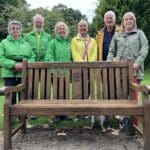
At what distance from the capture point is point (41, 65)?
7324mm

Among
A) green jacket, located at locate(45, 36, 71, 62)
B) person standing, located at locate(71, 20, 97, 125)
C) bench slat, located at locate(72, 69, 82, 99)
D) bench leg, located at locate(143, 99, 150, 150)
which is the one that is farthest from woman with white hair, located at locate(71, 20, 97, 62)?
bench leg, located at locate(143, 99, 150, 150)

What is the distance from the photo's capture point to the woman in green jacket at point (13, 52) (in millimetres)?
7832

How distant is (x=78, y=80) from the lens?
7355 millimetres

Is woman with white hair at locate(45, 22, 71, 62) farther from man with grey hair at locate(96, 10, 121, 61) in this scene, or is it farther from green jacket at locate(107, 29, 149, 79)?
green jacket at locate(107, 29, 149, 79)

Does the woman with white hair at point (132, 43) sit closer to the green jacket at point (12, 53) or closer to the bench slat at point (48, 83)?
the bench slat at point (48, 83)

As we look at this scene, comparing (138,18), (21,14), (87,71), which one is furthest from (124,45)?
(21,14)

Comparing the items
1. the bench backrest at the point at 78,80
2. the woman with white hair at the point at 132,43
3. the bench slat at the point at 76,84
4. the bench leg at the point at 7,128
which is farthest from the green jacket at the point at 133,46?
the bench leg at the point at 7,128

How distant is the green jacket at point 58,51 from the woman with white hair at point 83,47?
11 centimetres

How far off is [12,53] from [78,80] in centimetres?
128

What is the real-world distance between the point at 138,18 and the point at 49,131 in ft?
53.7

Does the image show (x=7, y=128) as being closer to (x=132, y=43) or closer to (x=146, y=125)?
(x=146, y=125)

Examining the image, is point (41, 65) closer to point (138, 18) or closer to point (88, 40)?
point (88, 40)

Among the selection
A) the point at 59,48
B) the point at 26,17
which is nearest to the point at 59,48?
the point at 59,48

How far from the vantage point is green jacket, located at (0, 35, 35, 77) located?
7.84 meters
